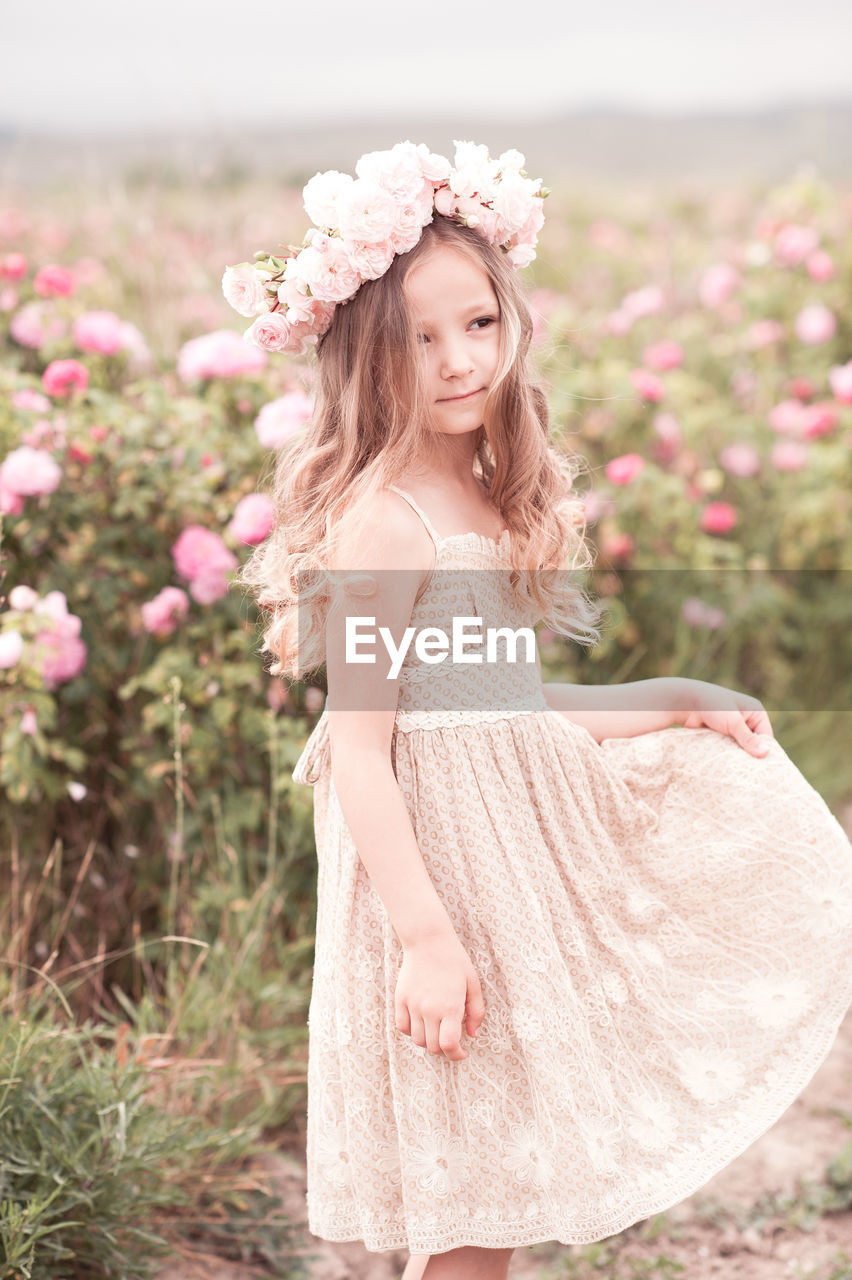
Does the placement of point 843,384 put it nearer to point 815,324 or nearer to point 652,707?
point 815,324

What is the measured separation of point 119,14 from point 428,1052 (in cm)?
1569

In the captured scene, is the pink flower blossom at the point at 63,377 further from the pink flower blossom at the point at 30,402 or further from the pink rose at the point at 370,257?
the pink rose at the point at 370,257

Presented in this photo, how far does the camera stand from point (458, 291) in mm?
1432

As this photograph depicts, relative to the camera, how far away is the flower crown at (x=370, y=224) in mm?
1377

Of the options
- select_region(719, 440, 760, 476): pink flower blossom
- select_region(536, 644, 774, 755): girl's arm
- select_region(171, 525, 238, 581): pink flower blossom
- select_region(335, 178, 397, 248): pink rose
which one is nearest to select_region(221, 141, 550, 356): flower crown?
select_region(335, 178, 397, 248): pink rose

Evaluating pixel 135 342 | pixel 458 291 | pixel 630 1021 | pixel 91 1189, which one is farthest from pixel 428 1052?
pixel 135 342

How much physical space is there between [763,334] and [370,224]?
303 cm

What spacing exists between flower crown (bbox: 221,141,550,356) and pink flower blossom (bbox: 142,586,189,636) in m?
0.95

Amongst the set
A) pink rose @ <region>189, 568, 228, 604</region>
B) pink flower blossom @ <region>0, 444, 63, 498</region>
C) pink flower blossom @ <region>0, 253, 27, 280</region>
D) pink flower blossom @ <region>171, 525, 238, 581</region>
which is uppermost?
pink flower blossom @ <region>0, 253, 27, 280</region>

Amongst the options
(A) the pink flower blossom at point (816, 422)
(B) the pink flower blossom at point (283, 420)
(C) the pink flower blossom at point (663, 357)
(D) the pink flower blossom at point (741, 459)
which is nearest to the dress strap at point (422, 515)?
(B) the pink flower blossom at point (283, 420)

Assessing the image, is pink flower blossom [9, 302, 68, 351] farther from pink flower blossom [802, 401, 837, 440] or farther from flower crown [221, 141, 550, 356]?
pink flower blossom [802, 401, 837, 440]

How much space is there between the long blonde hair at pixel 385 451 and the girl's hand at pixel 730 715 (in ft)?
0.69

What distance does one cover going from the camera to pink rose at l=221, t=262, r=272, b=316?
1483mm

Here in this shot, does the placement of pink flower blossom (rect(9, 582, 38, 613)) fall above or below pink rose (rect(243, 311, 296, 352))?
below
